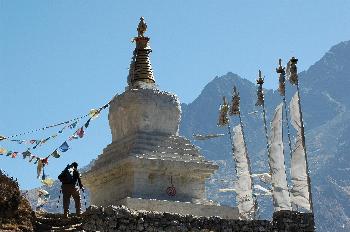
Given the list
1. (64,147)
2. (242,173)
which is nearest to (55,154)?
(64,147)

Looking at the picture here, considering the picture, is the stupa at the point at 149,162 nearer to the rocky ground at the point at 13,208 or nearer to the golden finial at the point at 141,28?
the golden finial at the point at 141,28

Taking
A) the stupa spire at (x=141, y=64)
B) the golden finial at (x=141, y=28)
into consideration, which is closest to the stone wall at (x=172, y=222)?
the stupa spire at (x=141, y=64)

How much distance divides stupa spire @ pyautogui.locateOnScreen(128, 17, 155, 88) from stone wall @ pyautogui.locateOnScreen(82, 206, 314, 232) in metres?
11.2

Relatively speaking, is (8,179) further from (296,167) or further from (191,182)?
(296,167)

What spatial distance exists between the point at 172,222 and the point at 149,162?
26.7ft

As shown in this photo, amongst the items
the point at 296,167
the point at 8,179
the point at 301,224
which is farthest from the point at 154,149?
the point at 8,179

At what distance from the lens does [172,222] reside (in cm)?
1803

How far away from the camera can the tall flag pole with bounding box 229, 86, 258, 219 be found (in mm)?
35000

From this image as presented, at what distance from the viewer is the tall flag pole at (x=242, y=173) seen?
35000 mm

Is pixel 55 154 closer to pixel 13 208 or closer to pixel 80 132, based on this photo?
pixel 80 132

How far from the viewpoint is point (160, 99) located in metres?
28.6

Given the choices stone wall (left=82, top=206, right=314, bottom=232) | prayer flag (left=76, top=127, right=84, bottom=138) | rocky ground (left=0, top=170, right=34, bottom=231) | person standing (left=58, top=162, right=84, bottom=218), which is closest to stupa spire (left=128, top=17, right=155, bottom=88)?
prayer flag (left=76, top=127, right=84, bottom=138)

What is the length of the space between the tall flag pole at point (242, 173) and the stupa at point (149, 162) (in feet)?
21.0

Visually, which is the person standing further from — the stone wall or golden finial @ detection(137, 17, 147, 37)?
golden finial @ detection(137, 17, 147, 37)
